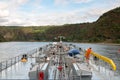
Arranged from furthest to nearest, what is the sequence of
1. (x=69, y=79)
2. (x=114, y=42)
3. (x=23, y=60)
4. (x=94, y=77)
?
1. (x=114, y=42)
2. (x=23, y=60)
3. (x=94, y=77)
4. (x=69, y=79)

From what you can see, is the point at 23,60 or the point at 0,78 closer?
the point at 0,78

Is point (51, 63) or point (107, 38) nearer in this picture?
point (51, 63)

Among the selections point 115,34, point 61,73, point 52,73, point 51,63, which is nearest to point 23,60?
point 51,63

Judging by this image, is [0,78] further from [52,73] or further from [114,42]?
[114,42]

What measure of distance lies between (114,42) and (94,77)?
169880mm

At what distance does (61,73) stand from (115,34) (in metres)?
184

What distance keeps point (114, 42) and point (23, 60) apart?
158806 millimetres

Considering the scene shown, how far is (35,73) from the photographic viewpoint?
1634cm

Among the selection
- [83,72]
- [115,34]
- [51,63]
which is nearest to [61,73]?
[83,72]

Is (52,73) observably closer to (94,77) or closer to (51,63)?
(94,77)

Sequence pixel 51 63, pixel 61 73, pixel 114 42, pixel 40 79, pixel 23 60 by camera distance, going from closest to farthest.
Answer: pixel 40 79 → pixel 61 73 → pixel 51 63 → pixel 23 60 → pixel 114 42

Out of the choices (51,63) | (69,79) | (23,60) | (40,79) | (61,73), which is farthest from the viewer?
(23,60)

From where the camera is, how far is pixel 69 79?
17.7m

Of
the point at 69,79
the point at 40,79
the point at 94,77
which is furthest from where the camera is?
the point at 94,77
